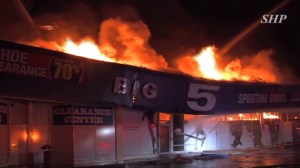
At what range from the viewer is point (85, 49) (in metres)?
21.6

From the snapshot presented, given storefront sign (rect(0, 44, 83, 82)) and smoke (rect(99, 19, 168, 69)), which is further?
smoke (rect(99, 19, 168, 69))

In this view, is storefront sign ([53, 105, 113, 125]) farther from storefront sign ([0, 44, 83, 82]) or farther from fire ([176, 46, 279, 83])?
fire ([176, 46, 279, 83])

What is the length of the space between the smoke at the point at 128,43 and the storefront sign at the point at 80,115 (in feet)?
11.6

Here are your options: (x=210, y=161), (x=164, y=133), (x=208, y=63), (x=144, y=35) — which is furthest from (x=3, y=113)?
(x=208, y=63)

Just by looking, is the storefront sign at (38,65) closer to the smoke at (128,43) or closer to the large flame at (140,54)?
the large flame at (140,54)

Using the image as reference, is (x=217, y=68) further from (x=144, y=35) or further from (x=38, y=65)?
(x=38, y=65)

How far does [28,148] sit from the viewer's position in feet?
61.4

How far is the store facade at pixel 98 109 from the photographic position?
693 inches

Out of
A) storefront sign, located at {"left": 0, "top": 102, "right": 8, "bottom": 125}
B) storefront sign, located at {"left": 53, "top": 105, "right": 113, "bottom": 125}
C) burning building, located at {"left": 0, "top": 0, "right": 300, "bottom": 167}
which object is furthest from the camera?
storefront sign, located at {"left": 53, "top": 105, "right": 113, "bottom": 125}

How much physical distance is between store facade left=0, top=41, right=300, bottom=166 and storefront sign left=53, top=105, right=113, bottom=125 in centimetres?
4

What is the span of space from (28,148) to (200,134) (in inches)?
378

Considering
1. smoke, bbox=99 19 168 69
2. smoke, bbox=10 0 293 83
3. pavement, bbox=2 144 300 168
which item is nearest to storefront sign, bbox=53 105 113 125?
pavement, bbox=2 144 300 168

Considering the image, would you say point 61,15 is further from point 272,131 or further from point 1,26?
point 272,131

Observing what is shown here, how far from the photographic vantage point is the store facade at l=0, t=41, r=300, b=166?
57.7 ft
